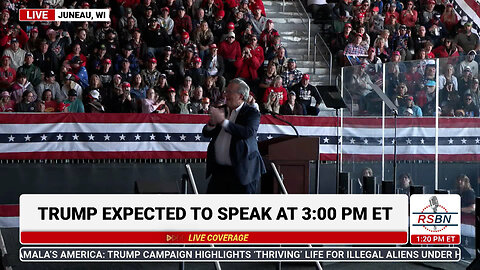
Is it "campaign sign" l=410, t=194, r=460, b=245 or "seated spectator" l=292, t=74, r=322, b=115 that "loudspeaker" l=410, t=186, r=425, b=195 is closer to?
"campaign sign" l=410, t=194, r=460, b=245

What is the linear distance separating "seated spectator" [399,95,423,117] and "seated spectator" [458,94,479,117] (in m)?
0.73

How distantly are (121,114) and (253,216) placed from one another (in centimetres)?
711

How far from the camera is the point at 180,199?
738 cm

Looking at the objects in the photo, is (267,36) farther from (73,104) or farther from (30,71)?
(30,71)

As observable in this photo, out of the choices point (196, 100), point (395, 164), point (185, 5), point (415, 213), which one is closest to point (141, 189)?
point (415, 213)

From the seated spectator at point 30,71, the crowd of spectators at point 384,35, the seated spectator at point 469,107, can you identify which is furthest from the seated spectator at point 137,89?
the seated spectator at point 469,107

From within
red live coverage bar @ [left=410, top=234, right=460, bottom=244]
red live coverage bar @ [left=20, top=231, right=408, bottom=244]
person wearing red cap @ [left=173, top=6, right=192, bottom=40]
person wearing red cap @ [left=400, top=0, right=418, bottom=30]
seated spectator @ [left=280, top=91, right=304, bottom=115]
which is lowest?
red live coverage bar @ [left=410, top=234, right=460, bottom=244]

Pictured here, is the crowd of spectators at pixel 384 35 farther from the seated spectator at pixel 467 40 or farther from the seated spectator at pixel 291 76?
the seated spectator at pixel 291 76

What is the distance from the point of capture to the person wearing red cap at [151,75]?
52.3 feet

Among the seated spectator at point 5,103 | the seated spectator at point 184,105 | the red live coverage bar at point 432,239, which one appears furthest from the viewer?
the seated spectator at point 184,105

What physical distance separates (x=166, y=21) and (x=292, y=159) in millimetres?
8489

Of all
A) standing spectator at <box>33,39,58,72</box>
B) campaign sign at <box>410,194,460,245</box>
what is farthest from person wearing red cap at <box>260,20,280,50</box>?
campaign sign at <box>410,194,460,245</box>

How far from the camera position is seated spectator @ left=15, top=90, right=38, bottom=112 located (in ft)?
47.8

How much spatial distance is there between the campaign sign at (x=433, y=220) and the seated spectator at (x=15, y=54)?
367 inches
